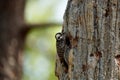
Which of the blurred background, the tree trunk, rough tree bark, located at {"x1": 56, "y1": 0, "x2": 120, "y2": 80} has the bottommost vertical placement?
the blurred background

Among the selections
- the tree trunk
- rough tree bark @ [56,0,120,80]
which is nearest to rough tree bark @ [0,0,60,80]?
the tree trunk

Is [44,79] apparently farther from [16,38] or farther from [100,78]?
[100,78]

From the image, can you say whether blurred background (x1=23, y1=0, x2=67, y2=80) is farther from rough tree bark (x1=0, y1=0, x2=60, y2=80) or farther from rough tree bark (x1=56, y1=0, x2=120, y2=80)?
rough tree bark (x1=56, y1=0, x2=120, y2=80)

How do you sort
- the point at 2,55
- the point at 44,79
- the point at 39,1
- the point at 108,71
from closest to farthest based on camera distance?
1. the point at 108,71
2. the point at 2,55
3. the point at 44,79
4. the point at 39,1

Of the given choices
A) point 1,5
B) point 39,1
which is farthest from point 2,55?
point 39,1

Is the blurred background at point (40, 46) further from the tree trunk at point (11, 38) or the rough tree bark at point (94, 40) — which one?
the rough tree bark at point (94, 40)

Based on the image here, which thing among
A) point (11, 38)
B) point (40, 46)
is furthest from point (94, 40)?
point (40, 46)

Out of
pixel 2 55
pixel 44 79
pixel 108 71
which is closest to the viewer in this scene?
pixel 108 71
